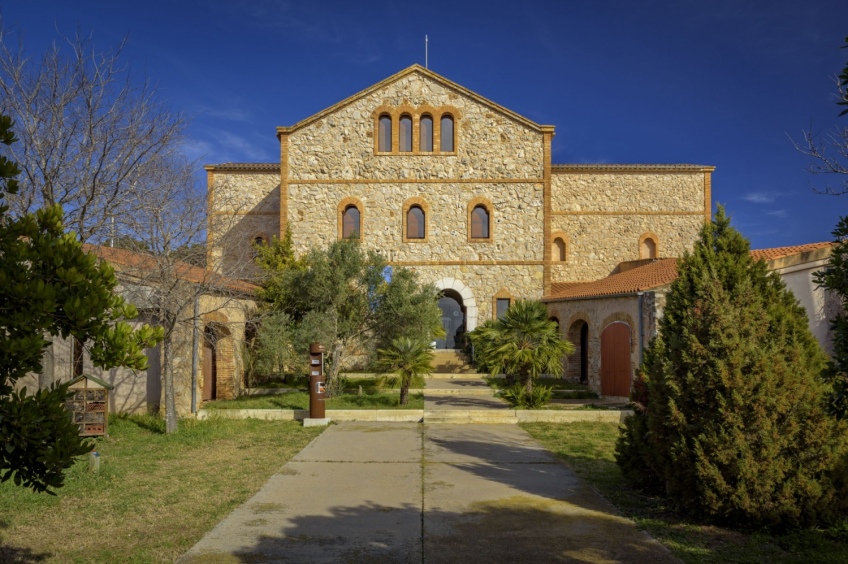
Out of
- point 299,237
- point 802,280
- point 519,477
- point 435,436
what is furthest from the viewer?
point 299,237

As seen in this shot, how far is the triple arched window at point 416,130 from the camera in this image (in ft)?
73.5

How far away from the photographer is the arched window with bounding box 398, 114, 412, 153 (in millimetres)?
22516

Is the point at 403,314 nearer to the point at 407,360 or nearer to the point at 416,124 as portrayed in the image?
the point at 407,360

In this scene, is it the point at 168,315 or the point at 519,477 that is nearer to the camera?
the point at 519,477

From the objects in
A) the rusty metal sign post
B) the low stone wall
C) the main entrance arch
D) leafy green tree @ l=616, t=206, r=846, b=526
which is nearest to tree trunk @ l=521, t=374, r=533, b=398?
the low stone wall

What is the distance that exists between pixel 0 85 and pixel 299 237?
1265cm

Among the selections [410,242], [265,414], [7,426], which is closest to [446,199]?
[410,242]

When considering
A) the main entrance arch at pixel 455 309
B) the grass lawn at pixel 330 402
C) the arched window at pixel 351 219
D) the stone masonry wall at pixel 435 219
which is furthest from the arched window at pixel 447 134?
the grass lawn at pixel 330 402

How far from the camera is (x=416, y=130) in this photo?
2242cm

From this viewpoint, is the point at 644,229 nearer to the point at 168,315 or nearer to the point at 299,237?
the point at 299,237

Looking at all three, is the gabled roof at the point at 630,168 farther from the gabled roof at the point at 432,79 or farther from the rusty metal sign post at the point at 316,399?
the rusty metal sign post at the point at 316,399

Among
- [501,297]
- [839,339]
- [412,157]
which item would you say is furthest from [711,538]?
[412,157]

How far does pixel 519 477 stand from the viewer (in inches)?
328

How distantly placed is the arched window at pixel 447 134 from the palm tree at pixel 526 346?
959 centimetres
